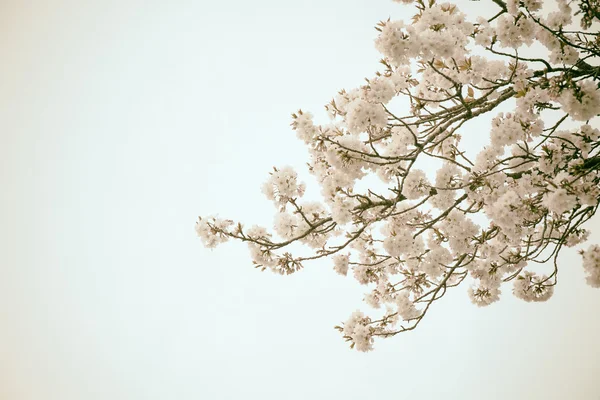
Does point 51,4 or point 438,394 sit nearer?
point 438,394

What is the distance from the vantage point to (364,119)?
199cm

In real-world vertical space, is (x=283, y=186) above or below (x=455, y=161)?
above

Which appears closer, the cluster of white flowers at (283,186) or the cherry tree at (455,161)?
the cherry tree at (455,161)

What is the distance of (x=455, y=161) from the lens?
6.28 ft

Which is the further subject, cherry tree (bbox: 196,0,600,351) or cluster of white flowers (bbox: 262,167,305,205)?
cluster of white flowers (bbox: 262,167,305,205)

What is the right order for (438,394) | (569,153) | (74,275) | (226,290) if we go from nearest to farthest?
(569,153)
(438,394)
(226,290)
(74,275)

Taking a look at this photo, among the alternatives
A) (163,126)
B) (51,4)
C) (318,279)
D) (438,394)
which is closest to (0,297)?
(318,279)

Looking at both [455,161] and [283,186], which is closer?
[455,161]

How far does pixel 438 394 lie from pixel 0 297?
21.6 meters

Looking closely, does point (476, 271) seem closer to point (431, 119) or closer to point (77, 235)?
point (431, 119)

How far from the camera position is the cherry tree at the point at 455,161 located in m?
1.89

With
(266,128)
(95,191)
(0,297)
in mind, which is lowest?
(0,297)

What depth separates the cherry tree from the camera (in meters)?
1.89

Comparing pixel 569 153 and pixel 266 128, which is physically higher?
pixel 266 128
